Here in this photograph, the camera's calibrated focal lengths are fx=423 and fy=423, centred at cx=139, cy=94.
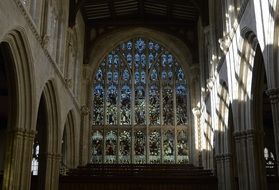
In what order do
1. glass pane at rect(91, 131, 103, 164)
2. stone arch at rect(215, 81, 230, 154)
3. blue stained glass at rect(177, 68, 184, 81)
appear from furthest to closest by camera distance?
blue stained glass at rect(177, 68, 184, 81) < glass pane at rect(91, 131, 103, 164) < stone arch at rect(215, 81, 230, 154)

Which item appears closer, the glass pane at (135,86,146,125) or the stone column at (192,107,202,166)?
the stone column at (192,107,202,166)

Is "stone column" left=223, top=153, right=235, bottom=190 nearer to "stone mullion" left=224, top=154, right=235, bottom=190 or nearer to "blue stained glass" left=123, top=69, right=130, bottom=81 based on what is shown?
"stone mullion" left=224, top=154, right=235, bottom=190

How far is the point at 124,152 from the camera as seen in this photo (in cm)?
2686

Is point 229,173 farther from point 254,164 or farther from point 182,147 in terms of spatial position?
point 182,147

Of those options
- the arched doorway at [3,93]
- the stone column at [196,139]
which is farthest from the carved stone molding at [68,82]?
the stone column at [196,139]

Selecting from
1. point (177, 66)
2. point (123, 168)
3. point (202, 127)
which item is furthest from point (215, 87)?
point (177, 66)

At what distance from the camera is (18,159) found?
14.8 metres

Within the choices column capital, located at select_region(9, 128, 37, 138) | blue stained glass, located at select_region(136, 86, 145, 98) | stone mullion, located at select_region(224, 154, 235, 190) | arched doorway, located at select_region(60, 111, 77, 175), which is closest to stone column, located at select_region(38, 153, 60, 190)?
column capital, located at select_region(9, 128, 37, 138)

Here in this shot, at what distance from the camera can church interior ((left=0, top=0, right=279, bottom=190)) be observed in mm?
14594

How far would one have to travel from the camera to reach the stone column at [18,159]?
47.1ft

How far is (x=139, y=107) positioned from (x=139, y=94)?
92cm

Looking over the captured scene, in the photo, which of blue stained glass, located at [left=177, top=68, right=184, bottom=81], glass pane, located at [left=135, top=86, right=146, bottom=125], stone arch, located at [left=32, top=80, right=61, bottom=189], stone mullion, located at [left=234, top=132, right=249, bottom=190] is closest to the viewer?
stone mullion, located at [left=234, top=132, right=249, bottom=190]

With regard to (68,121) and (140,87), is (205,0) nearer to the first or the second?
(140,87)

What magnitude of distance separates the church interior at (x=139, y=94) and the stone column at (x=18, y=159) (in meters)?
0.04
